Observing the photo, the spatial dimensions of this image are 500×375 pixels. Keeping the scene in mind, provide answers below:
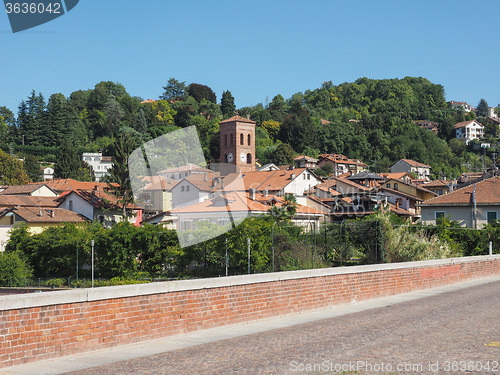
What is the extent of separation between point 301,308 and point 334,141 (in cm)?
13908

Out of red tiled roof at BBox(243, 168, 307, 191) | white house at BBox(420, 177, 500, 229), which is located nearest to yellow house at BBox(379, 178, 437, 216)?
red tiled roof at BBox(243, 168, 307, 191)

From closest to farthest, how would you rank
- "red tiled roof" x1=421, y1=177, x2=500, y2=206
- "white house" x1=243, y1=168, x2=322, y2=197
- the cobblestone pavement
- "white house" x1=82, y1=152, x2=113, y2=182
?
the cobblestone pavement → "red tiled roof" x1=421, y1=177, x2=500, y2=206 → "white house" x1=243, y1=168, x2=322, y2=197 → "white house" x1=82, y1=152, x2=113, y2=182

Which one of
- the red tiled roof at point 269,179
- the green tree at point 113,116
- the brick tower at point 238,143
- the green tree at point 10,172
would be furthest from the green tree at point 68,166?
the red tiled roof at point 269,179

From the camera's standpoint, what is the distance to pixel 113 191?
64750mm

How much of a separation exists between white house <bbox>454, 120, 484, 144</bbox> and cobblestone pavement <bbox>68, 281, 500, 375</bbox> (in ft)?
572

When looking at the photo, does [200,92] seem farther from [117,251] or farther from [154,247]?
[154,247]

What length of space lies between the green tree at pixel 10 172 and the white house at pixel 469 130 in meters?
129

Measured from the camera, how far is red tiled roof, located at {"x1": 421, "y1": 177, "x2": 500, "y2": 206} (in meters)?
44.6

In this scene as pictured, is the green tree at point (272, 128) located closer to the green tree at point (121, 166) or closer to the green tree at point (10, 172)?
the green tree at point (10, 172)

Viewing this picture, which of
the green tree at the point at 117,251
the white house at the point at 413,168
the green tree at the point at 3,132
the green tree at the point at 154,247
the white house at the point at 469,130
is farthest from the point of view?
the white house at the point at 469,130

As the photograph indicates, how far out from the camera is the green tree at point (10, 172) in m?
96.2

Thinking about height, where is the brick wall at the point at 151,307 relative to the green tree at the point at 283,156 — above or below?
below

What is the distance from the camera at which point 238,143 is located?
100 metres

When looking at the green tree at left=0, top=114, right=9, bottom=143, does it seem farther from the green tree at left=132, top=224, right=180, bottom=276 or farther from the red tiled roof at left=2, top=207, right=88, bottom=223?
the green tree at left=132, top=224, right=180, bottom=276
